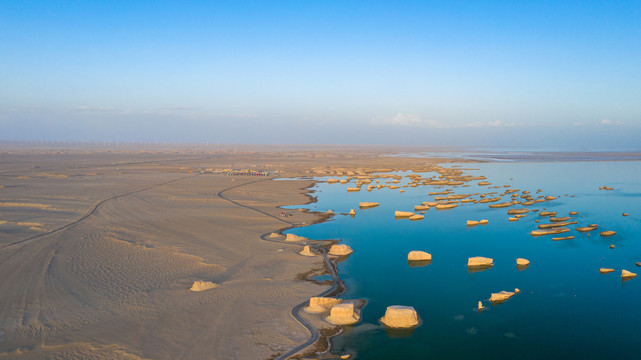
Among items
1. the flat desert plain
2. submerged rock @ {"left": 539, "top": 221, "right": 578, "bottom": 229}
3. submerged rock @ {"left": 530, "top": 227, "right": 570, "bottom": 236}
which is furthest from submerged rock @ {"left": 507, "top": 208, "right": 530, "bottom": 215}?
the flat desert plain

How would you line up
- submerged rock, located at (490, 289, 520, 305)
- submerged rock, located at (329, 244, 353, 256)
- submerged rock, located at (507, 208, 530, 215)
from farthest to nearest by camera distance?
submerged rock, located at (507, 208, 530, 215) → submerged rock, located at (329, 244, 353, 256) → submerged rock, located at (490, 289, 520, 305)

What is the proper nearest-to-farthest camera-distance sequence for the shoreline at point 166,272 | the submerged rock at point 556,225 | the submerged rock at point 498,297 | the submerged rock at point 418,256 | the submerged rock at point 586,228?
1. the shoreline at point 166,272
2. the submerged rock at point 498,297
3. the submerged rock at point 418,256
4. the submerged rock at point 586,228
5. the submerged rock at point 556,225

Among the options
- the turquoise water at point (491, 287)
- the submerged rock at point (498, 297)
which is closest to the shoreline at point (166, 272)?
the turquoise water at point (491, 287)

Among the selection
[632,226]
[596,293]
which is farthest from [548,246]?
[632,226]

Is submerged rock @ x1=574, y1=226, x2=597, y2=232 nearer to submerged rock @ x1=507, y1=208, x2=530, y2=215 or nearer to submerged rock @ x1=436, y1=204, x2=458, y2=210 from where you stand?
submerged rock @ x1=507, y1=208, x2=530, y2=215

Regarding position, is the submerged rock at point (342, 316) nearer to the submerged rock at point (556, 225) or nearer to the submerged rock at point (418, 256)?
the submerged rock at point (418, 256)
